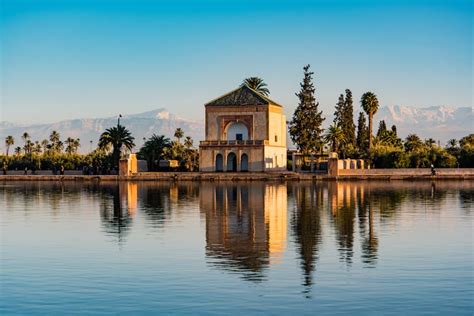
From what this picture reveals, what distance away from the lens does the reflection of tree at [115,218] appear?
28.5 meters

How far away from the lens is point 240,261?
68.1ft

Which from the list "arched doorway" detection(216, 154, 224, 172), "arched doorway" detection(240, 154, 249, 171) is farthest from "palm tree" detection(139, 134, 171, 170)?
"arched doorway" detection(240, 154, 249, 171)

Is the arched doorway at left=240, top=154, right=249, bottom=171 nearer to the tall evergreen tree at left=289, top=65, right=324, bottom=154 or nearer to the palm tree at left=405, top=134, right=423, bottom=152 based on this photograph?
the tall evergreen tree at left=289, top=65, right=324, bottom=154

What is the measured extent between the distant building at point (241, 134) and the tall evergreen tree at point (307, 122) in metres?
2.68

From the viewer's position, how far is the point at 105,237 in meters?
27.0

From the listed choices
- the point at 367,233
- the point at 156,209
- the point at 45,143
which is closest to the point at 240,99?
the point at 156,209

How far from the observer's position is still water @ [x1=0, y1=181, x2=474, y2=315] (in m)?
15.7

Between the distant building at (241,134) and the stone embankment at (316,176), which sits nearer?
the stone embankment at (316,176)

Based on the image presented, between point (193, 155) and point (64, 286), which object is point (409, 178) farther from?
point (64, 286)

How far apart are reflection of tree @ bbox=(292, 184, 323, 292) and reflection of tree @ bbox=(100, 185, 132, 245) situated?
579 cm

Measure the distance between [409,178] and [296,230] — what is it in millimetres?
50185

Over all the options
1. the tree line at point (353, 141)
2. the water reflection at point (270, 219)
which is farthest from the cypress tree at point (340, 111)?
the water reflection at point (270, 219)

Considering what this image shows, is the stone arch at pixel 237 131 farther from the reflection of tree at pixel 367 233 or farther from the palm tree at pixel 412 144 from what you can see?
the reflection of tree at pixel 367 233

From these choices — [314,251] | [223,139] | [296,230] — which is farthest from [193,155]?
[314,251]
